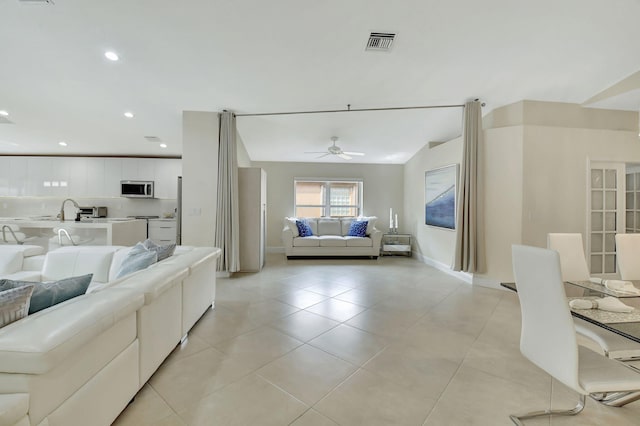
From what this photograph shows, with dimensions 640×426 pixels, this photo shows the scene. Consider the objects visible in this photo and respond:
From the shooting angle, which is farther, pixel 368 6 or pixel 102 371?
pixel 368 6

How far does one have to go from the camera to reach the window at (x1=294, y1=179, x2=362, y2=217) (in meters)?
7.21

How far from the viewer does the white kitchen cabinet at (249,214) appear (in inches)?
187

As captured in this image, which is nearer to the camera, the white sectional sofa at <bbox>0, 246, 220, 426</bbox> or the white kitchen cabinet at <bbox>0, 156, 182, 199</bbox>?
the white sectional sofa at <bbox>0, 246, 220, 426</bbox>

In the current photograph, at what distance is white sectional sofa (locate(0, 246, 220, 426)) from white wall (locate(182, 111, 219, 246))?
221cm

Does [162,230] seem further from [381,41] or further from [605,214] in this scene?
[605,214]

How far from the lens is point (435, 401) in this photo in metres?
1.66

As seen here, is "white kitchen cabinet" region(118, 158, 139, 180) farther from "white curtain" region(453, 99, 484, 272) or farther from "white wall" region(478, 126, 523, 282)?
"white wall" region(478, 126, 523, 282)

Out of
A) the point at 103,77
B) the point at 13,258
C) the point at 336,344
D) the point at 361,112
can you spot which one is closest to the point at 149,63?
the point at 103,77

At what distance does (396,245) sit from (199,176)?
4.54 meters

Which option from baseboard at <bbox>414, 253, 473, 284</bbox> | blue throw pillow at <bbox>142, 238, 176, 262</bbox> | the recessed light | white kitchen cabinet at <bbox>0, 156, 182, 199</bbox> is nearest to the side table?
baseboard at <bbox>414, 253, 473, 284</bbox>

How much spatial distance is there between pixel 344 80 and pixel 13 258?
4.26m

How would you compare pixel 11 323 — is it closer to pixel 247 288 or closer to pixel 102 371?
pixel 102 371

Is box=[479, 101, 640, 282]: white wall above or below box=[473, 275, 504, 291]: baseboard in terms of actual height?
above

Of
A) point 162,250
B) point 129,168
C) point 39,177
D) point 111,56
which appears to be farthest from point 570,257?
point 39,177
